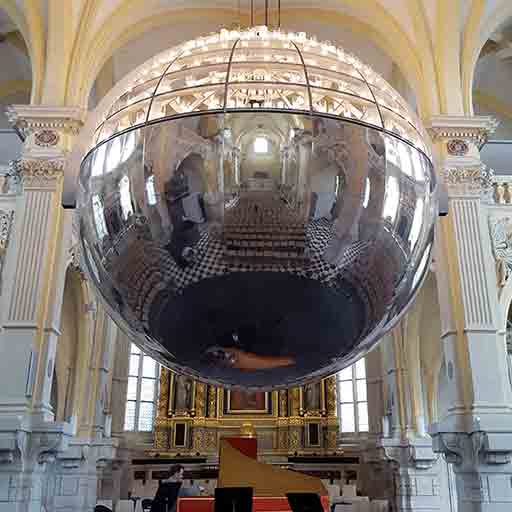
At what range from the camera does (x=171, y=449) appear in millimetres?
17109

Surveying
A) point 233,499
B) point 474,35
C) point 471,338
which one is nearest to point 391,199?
point 233,499

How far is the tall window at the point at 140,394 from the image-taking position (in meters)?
17.6

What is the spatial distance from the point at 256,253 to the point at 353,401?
691 inches

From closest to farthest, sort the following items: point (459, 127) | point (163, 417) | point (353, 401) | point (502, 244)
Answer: point (502, 244)
point (459, 127)
point (163, 417)
point (353, 401)

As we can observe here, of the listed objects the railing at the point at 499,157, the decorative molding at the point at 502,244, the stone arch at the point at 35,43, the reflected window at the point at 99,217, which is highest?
the railing at the point at 499,157

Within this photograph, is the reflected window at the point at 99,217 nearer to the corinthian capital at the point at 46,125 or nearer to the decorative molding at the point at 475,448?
the decorative molding at the point at 475,448

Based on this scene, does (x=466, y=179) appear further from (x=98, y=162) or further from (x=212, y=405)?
(x=212, y=405)

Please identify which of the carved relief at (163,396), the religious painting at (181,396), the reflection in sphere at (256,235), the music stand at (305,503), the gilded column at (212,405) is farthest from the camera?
the gilded column at (212,405)

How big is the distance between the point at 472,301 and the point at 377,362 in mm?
8058

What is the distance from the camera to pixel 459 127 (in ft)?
31.4

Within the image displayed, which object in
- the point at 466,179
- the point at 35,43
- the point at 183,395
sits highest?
the point at 35,43

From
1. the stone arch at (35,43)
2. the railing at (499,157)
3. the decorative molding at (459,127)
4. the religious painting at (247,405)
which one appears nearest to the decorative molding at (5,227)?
the stone arch at (35,43)

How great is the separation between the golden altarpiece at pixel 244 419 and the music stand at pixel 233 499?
14.2 metres

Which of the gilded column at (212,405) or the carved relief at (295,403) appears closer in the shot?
the carved relief at (295,403)
